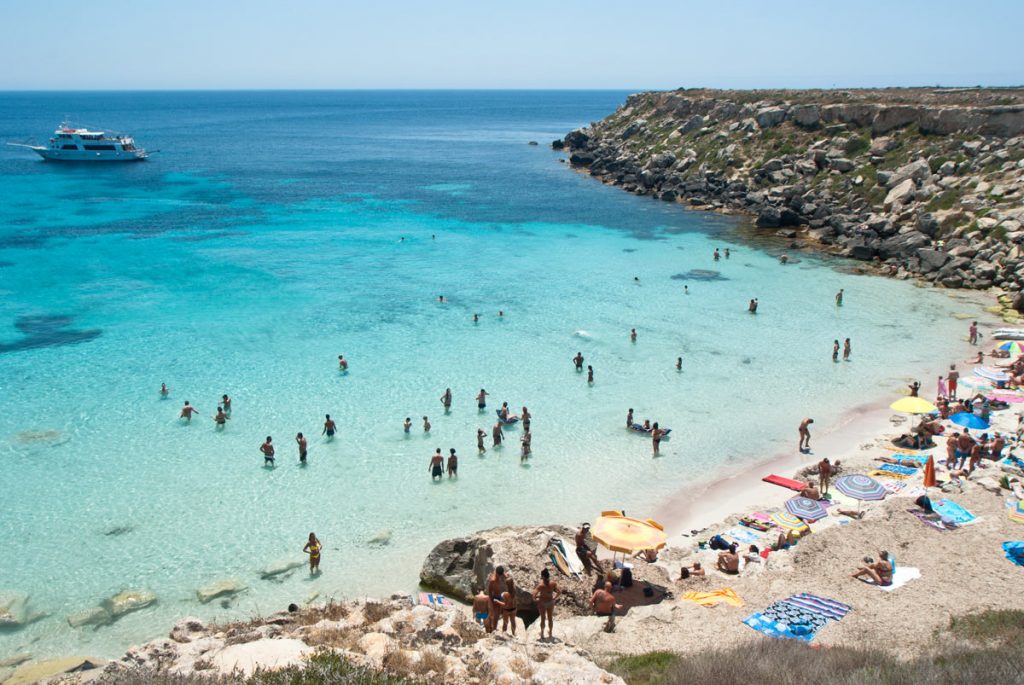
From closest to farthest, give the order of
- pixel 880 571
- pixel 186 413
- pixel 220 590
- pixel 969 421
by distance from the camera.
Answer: pixel 880 571 → pixel 220 590 → pixel 969 421 → pixel 186 413

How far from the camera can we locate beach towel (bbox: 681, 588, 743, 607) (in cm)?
1360

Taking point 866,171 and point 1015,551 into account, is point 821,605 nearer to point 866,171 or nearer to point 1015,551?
point 1015,551

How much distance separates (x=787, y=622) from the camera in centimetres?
1234

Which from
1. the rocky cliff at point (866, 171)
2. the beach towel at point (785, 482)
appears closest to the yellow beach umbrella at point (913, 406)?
the beach towel at point (785, 482)

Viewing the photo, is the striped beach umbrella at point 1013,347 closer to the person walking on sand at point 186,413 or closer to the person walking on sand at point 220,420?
the person walking on sand at point 220,420

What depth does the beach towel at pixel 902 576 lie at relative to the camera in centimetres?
1372

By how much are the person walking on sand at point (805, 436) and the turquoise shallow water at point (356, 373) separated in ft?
2.90

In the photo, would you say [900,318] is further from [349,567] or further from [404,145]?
[404,145]

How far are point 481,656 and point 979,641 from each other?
712 centimetres

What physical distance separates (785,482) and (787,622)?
27.4 ft

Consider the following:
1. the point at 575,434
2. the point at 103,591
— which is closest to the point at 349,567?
the point at 103,591

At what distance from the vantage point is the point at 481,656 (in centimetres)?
998

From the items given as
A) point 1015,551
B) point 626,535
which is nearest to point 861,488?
point 1015,551

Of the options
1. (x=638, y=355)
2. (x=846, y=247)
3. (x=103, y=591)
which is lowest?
(x=103, y=591)
